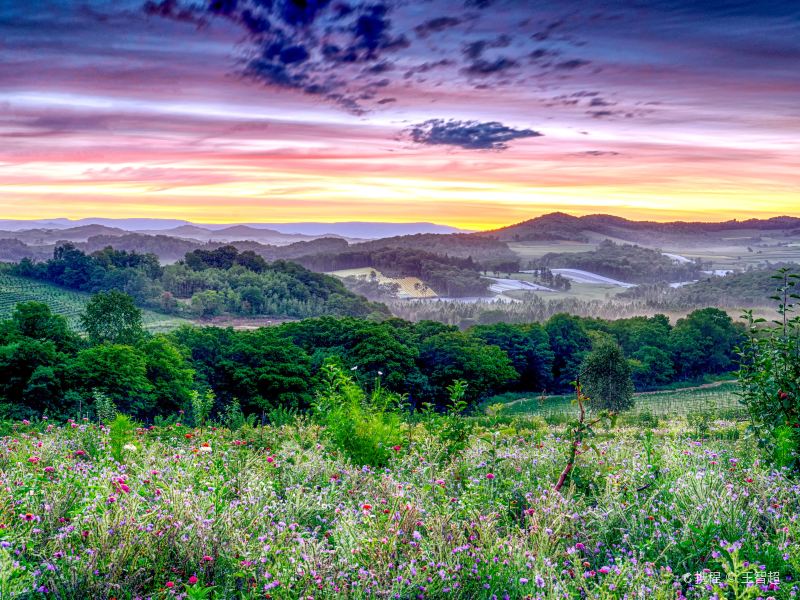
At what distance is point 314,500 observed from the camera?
5711 mm

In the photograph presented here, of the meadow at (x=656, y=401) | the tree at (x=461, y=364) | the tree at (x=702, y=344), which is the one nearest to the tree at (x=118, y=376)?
the tree at (x=461, y=364)

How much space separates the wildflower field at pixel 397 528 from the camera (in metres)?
3.96

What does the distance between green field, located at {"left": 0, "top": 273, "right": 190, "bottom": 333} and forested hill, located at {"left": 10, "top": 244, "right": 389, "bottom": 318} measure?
19.9 ft

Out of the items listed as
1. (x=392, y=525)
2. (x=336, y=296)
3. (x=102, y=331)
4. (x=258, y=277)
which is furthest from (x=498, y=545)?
(x=258, y=277)

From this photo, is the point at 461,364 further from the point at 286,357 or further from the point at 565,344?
the point at 565,344

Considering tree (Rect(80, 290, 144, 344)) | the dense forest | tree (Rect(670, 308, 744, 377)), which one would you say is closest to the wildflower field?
the dense forest

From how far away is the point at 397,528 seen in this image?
181 inches

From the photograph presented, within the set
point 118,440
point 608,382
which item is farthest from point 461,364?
point 118,440

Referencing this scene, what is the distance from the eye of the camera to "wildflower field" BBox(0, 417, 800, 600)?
396 centimetres

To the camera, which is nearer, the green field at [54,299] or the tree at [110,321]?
the tree at [110,321]

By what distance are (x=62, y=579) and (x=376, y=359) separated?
162ft

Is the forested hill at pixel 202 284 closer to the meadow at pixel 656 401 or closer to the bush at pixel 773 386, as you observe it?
the meadow at pixel 656 401

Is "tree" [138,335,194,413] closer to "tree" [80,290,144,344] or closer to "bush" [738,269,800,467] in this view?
"tree" [80,290,144,344]

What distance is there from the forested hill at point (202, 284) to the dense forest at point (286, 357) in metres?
68.3
